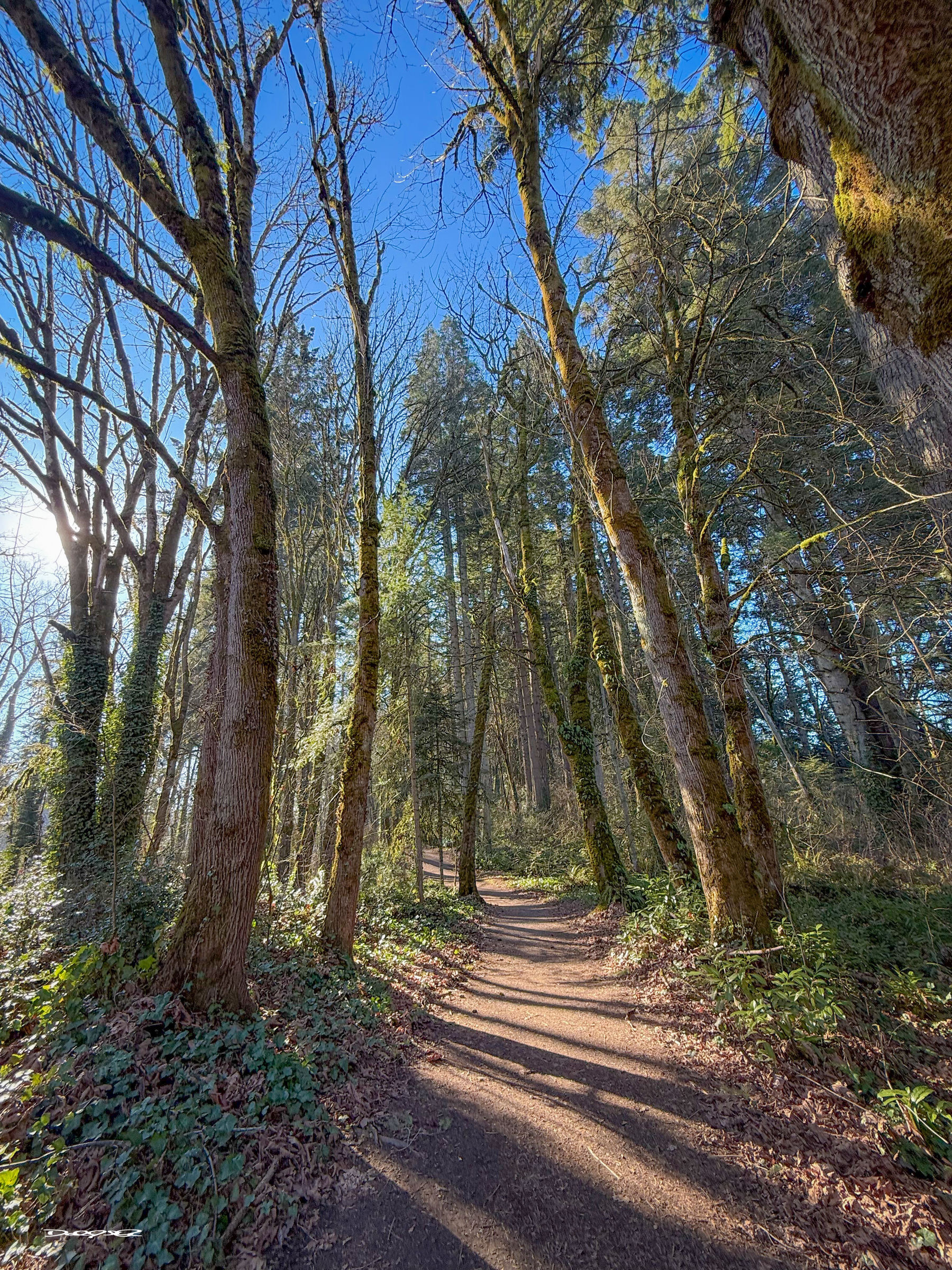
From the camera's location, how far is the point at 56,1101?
7.67ft

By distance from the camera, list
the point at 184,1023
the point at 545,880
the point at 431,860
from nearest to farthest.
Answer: the point at 184,1023 < the point at 545,880 < the point at 431,860

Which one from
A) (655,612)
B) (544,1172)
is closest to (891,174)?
(655,612)

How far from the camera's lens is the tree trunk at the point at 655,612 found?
413cm

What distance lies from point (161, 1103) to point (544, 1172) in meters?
2.07

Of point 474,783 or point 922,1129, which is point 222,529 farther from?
point 474,783

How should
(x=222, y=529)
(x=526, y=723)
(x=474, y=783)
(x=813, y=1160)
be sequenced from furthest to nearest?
(x=526, y=723), (x=474, y=783), (x=222, y=529), (x=813, y=1160)

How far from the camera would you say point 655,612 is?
467 cm

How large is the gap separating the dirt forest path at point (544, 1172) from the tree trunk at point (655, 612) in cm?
136

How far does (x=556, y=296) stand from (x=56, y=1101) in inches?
300

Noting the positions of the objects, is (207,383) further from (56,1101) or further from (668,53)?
(56,1101)

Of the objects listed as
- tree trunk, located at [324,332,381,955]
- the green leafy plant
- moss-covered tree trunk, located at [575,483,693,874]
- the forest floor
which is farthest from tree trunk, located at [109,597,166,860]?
the green leafy plant

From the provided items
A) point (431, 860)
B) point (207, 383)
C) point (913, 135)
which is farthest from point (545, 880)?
point (207, 383)

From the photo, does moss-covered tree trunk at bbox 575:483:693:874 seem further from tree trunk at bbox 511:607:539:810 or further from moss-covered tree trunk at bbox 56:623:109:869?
moss-covered tree trunk at bbox 56:623:109:869

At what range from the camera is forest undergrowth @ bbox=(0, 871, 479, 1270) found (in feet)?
6.53
